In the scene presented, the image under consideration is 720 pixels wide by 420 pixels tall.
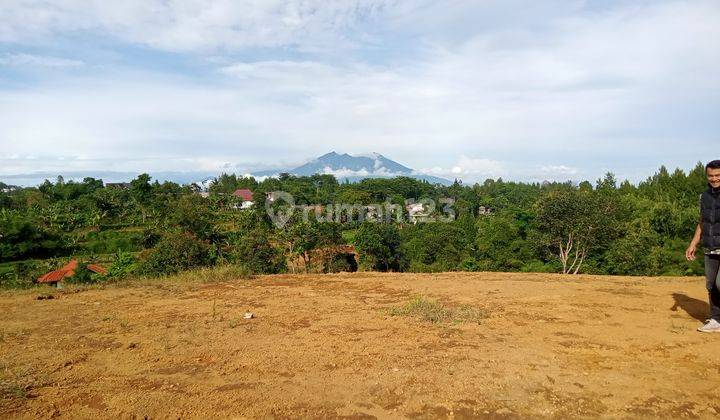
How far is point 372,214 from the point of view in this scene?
55.5 metres

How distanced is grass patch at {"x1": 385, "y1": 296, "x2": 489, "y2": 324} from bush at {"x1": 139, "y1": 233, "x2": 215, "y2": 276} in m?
17.9

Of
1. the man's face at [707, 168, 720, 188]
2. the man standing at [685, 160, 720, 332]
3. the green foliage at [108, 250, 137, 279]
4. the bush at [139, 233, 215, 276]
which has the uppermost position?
the man's face at [707, 168, 720, 188]

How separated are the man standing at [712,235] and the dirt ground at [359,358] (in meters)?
0.32

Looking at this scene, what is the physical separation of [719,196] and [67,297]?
9140 mm

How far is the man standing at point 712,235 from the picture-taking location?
14.7 feet

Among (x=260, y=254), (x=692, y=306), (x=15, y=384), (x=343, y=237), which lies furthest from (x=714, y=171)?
(x=343, y=237)

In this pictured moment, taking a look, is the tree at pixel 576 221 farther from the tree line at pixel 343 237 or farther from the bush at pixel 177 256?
the bush at pixel 177 256

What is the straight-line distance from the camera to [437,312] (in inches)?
217

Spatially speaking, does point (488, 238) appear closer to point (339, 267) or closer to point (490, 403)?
point (339, 267)

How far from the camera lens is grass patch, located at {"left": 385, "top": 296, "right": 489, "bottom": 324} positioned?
17.4ft

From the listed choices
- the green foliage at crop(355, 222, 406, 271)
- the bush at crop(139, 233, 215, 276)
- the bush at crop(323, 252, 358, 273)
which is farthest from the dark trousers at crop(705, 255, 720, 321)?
the green foliage at crop(355, 222, 406, 271)

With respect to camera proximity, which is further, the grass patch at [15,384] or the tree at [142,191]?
the tree at [142,191]

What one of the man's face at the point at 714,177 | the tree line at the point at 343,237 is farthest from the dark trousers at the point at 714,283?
the tree line at the point at 343,237

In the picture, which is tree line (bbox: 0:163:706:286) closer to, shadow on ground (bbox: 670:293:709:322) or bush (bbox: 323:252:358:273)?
bush (bbox: 323:252:358:273)
